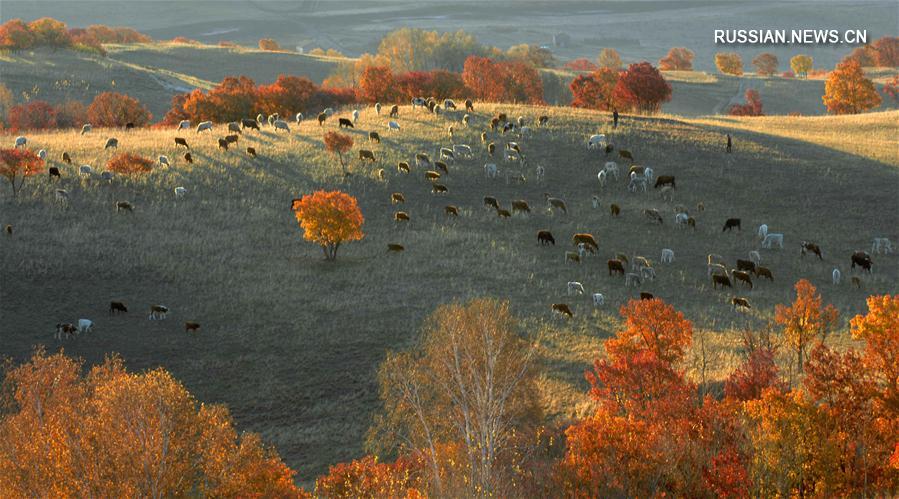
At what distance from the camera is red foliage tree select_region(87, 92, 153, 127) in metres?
99.4

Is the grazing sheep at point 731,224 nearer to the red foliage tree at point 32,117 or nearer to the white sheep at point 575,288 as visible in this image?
the white sheep at point 575,288

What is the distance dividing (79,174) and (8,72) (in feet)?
225

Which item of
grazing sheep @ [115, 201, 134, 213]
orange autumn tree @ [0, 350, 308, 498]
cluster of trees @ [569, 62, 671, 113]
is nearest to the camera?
orange autumn tree @ [0, 350, 308, 498]

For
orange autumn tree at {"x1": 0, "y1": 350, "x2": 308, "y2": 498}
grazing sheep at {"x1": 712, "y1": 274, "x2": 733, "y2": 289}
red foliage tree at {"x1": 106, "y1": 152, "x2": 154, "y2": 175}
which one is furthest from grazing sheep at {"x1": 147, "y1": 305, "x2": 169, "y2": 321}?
grazing sheep at {"x1": 712, "y1": 274, "x2": 733, "y2": 289}

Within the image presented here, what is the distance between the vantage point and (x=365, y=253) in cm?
5453

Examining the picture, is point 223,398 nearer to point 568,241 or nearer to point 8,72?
point 568,241

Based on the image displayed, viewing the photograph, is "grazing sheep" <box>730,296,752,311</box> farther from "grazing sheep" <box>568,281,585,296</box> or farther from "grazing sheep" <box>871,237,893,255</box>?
"grazing sheep" <box>871,237,893,255</box>

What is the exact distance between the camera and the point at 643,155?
69062mm

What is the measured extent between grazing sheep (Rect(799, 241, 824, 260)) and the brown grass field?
0.60m

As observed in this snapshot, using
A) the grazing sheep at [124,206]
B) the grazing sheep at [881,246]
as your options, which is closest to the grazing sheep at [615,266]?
the grazing sheep at [881,246]

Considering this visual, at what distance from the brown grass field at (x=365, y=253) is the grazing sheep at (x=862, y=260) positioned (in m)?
0.86

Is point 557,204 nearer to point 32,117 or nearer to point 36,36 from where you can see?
point 32,117

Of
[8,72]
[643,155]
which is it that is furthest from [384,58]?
[643,155]

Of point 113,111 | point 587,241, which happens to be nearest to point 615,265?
point 587,241
